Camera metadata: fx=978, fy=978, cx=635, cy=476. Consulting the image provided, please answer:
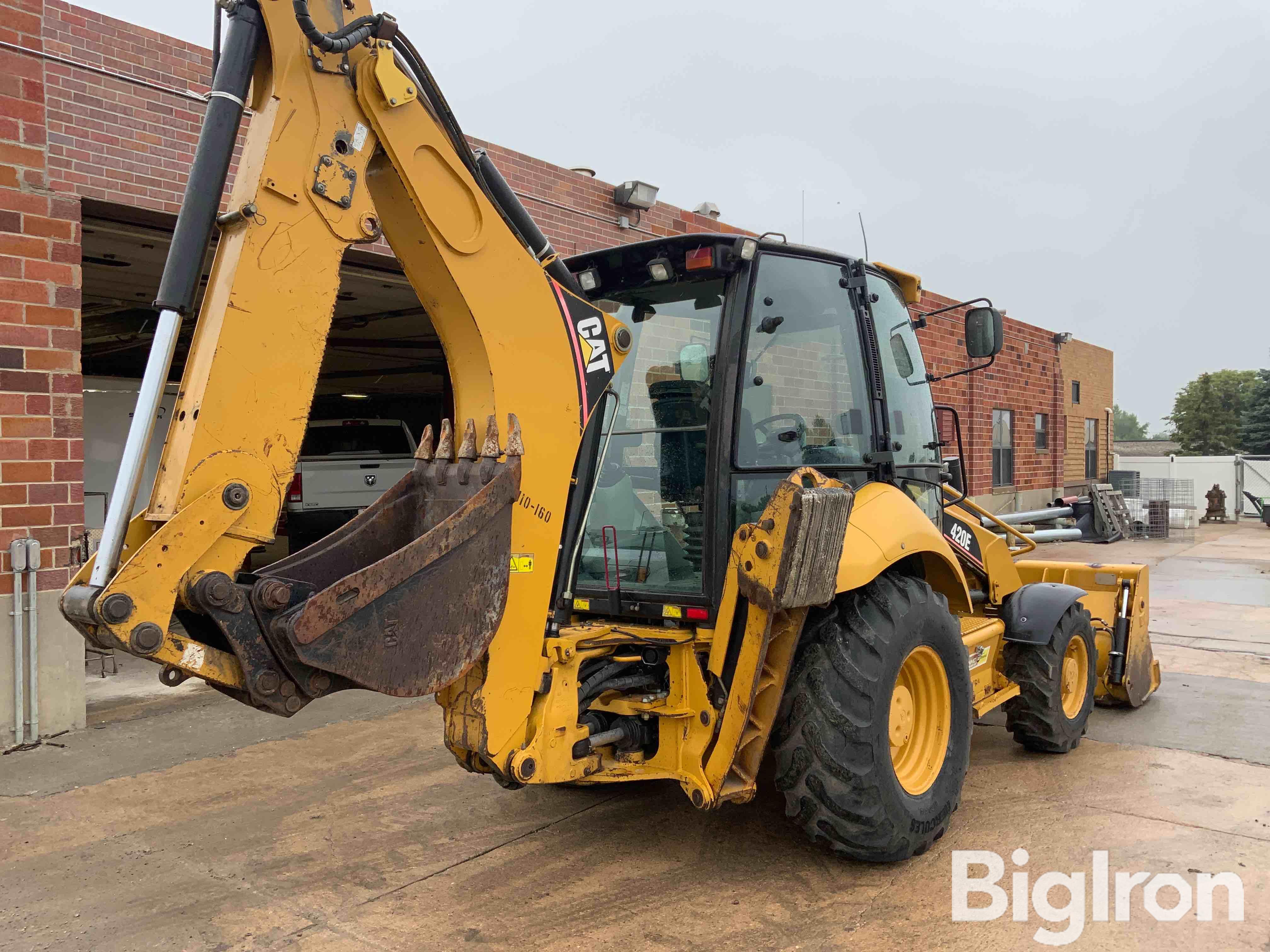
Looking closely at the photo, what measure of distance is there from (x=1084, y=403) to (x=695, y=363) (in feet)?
77.3

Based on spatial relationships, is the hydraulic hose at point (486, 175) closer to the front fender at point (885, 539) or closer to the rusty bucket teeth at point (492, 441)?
the rusty bucket teeth at point (492, 441)

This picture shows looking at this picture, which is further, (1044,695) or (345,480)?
(345,480)

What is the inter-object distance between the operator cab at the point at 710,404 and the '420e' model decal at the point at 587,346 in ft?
1.10

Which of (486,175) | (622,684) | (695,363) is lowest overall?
(622,684)

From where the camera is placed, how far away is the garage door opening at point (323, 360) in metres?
8.39

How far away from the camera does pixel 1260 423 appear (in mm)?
45406

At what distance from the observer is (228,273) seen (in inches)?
107

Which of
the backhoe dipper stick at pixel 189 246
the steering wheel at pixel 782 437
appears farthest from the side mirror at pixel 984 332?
the backhoe dipper stick at pixel 189 246

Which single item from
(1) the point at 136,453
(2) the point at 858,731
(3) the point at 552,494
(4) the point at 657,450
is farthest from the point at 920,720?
(1) the point at 136,453

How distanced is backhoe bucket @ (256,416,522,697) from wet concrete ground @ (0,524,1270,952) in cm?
112

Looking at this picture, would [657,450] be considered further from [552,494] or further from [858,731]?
[858,731]

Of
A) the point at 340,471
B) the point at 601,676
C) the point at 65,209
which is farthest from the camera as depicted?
the point at 340,471

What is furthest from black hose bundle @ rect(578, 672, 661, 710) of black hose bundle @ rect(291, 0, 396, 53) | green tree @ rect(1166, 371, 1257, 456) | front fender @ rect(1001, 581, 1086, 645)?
green tree @ rect(1166, 371, 1257, 456)

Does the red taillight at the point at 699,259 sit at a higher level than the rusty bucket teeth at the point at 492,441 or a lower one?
higher
